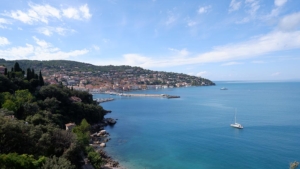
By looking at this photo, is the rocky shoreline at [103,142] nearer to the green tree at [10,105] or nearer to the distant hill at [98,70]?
the green tree at [10,105]

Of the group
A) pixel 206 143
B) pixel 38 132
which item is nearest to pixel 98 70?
pixel 206 143

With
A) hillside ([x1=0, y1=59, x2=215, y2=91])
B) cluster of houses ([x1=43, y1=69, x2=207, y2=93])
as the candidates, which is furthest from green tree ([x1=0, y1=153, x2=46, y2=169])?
cluster of houses ([x1=43, y1=69, x2=207, y2=93])

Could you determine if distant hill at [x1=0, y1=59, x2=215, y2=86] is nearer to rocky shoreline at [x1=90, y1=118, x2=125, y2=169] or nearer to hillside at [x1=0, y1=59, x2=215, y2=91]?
hillside at [x1=0, y1=59, x2=215, y2=91]

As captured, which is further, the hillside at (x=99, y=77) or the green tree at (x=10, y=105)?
the hillside at (x=99, y=77)

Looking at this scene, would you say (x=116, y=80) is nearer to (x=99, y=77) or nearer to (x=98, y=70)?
(x=99, y=77)

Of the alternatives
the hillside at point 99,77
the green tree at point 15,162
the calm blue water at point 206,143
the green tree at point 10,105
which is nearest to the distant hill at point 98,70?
the hillside at point 99,77
